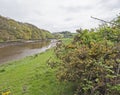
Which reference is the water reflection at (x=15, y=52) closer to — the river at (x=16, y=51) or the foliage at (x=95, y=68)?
the river at (x=16, y=51)

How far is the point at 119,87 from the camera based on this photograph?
6234mm

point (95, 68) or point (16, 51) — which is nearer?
point (95, 68)

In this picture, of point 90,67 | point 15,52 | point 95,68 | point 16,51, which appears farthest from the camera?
point 16,51

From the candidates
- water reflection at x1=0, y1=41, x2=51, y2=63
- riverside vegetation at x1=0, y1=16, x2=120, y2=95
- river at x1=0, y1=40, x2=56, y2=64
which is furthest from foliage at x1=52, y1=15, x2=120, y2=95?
water reflection at x1=0, y1=41, x2=51, y2=63

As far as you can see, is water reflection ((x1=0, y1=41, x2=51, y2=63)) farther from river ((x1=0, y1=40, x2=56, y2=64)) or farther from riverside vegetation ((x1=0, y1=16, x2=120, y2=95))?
riverside vegetation ((x1=0, y1=16, x2=120, y2=95))

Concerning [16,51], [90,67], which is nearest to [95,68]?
[90,67]

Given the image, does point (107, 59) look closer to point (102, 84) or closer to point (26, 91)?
point (102, 84)

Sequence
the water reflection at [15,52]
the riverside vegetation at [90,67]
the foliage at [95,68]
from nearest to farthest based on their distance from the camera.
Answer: the foliage at [95,68] → the riverside vegetation at [90,67] → the water reflection at [15,52]

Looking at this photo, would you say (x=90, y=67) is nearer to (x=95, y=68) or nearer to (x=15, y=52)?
(x=95, y=68)

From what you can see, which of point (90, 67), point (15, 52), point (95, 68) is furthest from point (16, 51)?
point (95, 68)

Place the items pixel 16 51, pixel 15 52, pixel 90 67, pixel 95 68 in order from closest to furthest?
1. pixel 95 68
2. pixel 90 67
3. pixel 15 52
4. pixel 16 51

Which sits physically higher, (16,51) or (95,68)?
(95,68)

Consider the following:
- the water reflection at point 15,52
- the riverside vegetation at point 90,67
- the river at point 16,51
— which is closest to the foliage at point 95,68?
the riverside vegetation at point 90,67

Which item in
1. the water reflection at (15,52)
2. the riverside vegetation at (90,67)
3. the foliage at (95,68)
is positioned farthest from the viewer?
the water reflection at (15,52)
